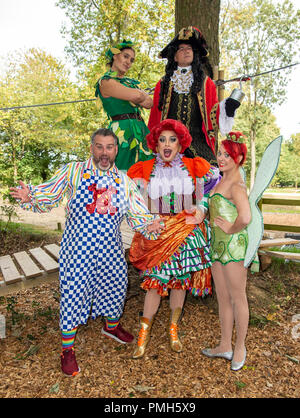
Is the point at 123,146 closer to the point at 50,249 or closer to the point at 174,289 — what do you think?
the point at 174,289

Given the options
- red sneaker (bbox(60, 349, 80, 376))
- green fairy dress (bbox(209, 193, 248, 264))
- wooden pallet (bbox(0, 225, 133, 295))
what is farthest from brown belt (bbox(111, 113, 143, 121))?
red sneaker (bbox(60, 349, 80, 376))

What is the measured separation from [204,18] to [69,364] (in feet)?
12.4

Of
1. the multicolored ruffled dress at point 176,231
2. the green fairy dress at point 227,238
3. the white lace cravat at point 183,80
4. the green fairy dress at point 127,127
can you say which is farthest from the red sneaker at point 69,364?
the white lace cravat at point 183,80

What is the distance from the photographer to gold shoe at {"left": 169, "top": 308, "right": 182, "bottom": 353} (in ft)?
9.61

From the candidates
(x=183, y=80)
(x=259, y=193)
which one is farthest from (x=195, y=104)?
(x=259, y=193)

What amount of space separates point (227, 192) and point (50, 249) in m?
3.15

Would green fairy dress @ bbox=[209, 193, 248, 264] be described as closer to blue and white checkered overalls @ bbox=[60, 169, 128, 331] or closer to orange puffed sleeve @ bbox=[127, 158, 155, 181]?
orange puffed sleeve @ bbox=[127, 158, 155, 181]

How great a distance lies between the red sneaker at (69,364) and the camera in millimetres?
2668

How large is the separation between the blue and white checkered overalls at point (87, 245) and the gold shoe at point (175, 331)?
0.66m

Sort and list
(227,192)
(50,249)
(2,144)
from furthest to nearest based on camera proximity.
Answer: (2,144) < (50,249) < (227,192)

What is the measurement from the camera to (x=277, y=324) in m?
3.62

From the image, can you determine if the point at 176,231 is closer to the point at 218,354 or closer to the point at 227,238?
the point at 227,238

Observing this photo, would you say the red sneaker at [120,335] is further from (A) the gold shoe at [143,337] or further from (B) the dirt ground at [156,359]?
(A) the gold shoe at [143,337]
